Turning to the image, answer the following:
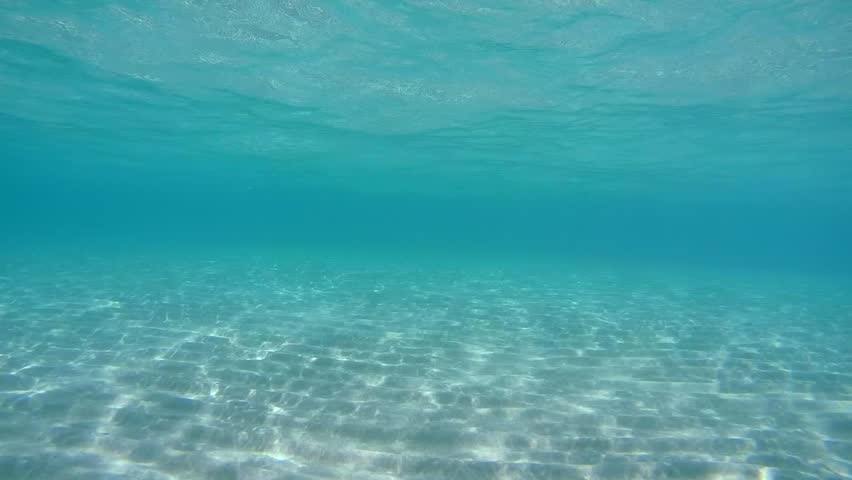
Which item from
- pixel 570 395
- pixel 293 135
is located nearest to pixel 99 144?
pixel 293 135

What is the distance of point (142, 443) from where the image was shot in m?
5.79

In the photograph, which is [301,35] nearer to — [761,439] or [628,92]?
[628,92]

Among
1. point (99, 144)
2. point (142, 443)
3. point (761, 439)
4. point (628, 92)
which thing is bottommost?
point (142, 443)

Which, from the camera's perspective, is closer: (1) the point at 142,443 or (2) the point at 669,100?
(1) the point at 142,443

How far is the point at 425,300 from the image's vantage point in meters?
16.0

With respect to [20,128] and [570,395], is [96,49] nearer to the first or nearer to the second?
[570,395]

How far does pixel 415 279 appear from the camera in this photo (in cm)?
2145

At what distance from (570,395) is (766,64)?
12.9 meters

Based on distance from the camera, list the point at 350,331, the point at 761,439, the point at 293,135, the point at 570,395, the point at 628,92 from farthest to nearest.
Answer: the point at 293,135 < the point at 628,92 < the point at 350,331 < the point at 570,395 < the point at 761,439

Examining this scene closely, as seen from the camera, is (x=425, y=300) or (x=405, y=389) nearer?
(x=405, y=389)

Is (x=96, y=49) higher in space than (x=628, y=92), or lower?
lower

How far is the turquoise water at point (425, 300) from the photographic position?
6074 mm

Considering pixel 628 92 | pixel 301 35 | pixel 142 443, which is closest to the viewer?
pixel 142 443

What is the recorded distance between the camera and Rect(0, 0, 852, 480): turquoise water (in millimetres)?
6074
